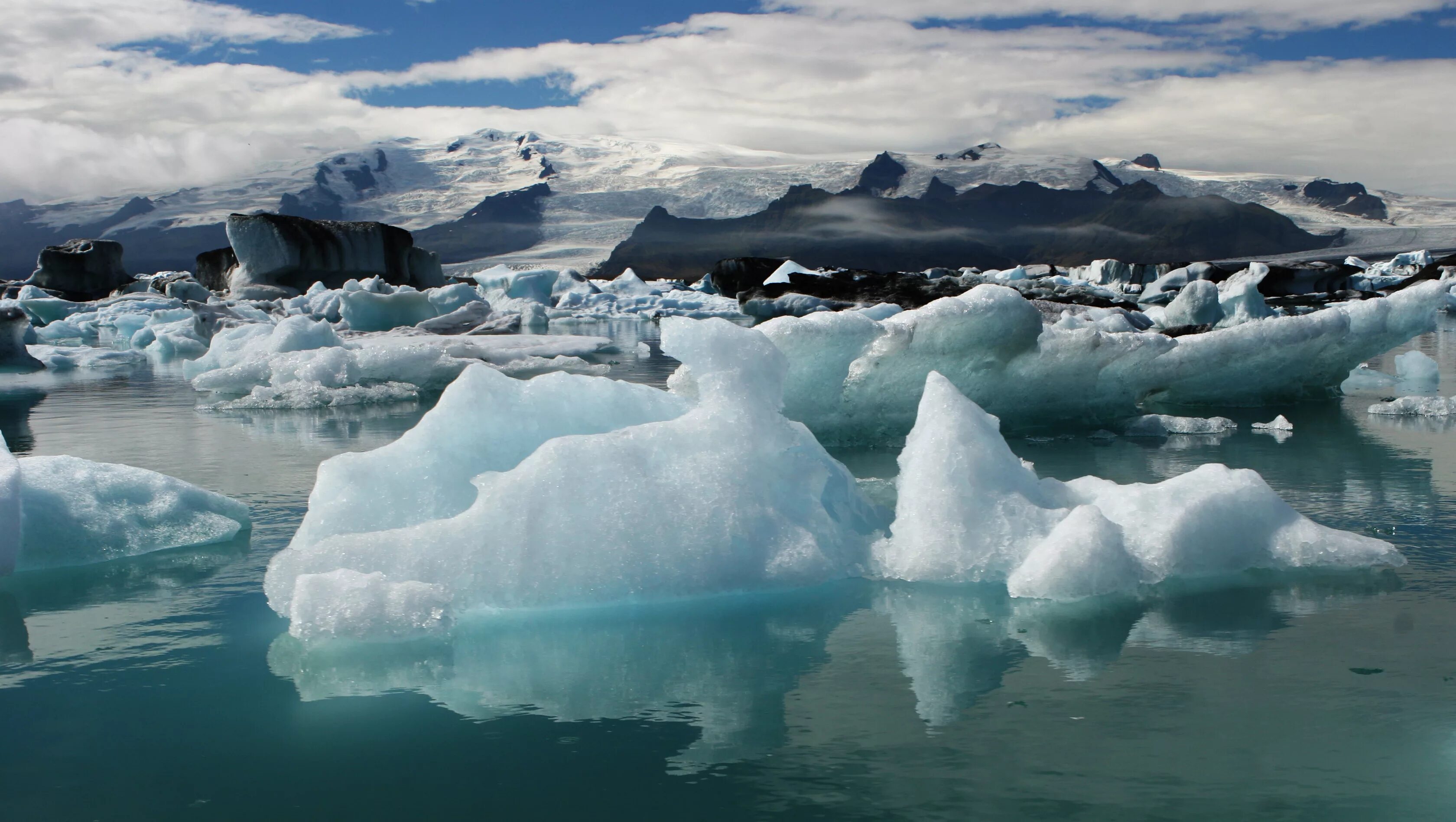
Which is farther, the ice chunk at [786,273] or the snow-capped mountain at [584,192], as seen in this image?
the snow-capped mountain at [584,192]

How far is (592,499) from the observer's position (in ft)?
9.13

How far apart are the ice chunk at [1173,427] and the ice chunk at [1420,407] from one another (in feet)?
3.83

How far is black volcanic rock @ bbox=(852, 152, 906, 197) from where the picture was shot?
8044 cm

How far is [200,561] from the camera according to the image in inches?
133

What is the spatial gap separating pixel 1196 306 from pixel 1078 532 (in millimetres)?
13805

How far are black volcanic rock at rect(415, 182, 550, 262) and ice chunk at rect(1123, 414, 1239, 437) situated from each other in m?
64.7

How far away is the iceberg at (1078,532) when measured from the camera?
111 inches

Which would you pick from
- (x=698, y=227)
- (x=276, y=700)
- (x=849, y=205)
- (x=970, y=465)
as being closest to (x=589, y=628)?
(x=276, y=700)

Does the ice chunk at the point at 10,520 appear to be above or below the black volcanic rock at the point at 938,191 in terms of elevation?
below

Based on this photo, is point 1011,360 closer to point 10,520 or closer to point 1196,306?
point 10,520

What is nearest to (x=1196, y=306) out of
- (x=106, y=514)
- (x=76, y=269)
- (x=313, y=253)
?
(x=106, y=514)

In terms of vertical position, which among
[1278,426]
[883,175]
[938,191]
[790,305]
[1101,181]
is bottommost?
[790,305]

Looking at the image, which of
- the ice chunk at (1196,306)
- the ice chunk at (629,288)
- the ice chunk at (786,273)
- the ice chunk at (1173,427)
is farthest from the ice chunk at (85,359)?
the ice chunk at (629,288)

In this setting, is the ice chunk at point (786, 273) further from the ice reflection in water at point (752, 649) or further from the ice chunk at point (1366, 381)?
the ice reflection in water at point (752, 649)
